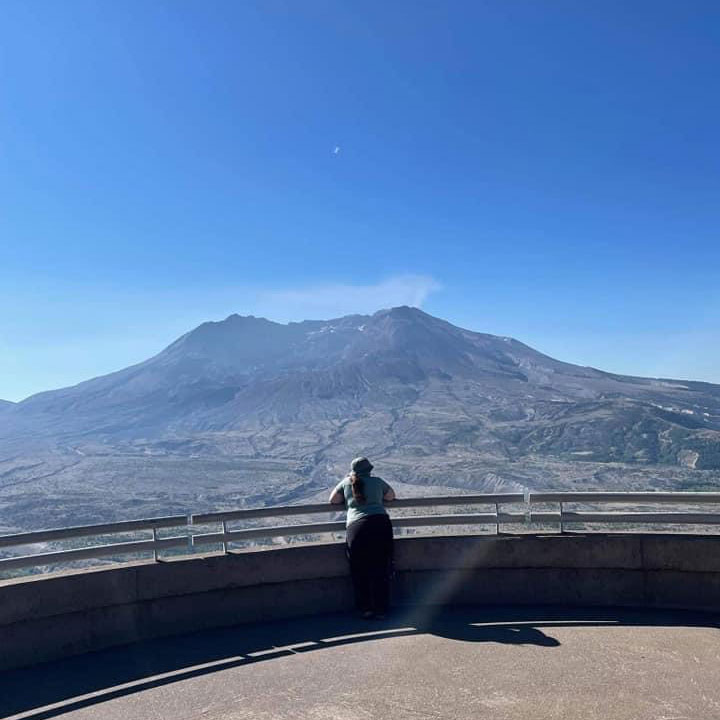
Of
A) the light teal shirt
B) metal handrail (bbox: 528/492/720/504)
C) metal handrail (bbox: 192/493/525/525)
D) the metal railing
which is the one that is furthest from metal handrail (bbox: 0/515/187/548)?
metal handrail (bbox: 528/492/720/504)

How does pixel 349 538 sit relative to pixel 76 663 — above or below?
above

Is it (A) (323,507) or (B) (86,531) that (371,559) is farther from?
(B) (86,531)

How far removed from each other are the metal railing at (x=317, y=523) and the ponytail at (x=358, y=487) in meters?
0.32

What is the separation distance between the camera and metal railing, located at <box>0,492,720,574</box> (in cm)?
708

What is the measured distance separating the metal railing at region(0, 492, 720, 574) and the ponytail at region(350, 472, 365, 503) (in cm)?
32

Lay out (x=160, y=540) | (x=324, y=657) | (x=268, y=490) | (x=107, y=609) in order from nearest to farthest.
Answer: (x=324, y=657) → (x=107, y=609) → (x=160, y=540) → (x=268, y=490)

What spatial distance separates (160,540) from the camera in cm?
759

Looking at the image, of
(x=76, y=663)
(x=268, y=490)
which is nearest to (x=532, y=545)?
(x=76, y=663)

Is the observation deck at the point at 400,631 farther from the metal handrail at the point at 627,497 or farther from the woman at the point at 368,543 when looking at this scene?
the woman at the point at 368,543

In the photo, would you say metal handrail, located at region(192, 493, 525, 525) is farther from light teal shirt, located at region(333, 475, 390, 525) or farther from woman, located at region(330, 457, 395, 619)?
woman, located at region(330, 457, 395, 619)

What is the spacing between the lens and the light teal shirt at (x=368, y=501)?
7688mm

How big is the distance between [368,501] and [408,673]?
2.05m

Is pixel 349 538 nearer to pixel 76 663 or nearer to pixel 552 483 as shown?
pixel 76 663

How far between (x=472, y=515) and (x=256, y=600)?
245 centimetres
